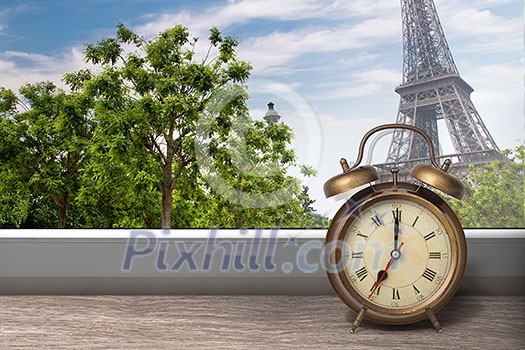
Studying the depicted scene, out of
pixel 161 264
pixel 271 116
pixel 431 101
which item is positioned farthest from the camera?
pixel 431 101

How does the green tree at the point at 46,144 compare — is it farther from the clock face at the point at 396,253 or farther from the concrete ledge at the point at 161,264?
the clock face at the point at 396,253

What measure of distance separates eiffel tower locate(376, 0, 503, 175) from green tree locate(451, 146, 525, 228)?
0.21ft

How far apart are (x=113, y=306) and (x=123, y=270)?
0.15 metres

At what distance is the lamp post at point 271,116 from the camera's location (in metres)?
2.10

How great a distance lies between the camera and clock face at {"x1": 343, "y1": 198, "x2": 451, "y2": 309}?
89cm

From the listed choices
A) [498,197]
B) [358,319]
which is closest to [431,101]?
[498,197]

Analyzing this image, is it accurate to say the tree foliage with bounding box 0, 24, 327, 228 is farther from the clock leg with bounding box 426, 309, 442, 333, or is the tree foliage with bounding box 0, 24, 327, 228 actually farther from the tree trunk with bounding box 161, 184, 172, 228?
the clock leg with bounding box 426, 309, 442, 333

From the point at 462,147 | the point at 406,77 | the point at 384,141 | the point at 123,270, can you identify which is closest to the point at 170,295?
the point at 123,270

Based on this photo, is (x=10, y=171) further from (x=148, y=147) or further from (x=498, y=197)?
(x=498, y=197)

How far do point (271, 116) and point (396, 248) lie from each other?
Answer: 1.26 metres

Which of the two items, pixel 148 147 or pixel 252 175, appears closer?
pixel 148 147

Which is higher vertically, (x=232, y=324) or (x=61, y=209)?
(x=61, y=209)

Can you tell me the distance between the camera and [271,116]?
2.11m

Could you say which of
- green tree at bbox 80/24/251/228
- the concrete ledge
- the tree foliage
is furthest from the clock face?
green tree at bbox 80/24/251/228
